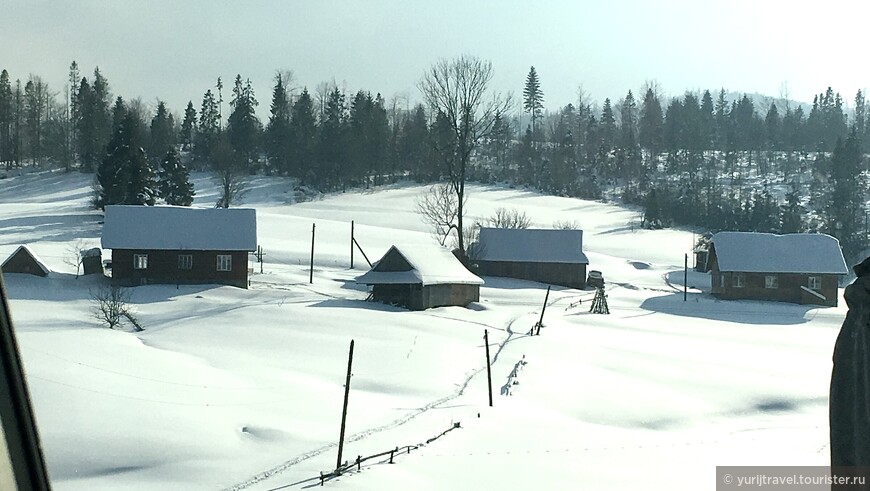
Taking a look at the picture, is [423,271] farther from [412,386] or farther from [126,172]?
[126,172]

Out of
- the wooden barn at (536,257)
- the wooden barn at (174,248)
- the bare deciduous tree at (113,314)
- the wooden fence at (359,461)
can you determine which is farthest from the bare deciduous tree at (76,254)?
Result: the wooden fence at (359,461)

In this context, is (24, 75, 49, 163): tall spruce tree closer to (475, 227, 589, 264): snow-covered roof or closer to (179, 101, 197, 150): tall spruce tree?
(179, 101, 197, 150): tall spruce tree

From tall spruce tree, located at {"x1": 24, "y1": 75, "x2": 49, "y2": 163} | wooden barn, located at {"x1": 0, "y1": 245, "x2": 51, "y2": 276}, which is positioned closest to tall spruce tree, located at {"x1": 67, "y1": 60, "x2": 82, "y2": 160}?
tall spruce tree, located at {"x1": 24, "y1": 75, "x2": 49, "y2": 163}

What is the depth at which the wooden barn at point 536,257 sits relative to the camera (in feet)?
189

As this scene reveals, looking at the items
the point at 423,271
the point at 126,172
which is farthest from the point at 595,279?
the point at 126,172

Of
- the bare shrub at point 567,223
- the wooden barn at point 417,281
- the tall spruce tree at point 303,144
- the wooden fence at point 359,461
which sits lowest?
the wooden fence at point 359,461

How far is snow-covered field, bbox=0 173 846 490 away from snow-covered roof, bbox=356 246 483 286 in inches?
61.7

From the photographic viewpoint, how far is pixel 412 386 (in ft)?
81.1

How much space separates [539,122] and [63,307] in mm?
121882

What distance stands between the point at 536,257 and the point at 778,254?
15.0 metres

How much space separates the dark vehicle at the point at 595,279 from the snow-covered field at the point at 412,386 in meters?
6.28

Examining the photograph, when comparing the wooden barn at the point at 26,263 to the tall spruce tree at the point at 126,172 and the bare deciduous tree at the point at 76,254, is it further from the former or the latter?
the tall spruce tree at the point at 126,172

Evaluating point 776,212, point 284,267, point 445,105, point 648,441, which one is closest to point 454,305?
point 284,267

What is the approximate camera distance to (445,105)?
59.7 metres
